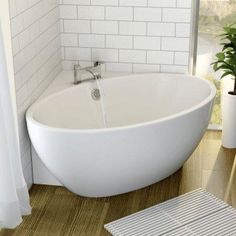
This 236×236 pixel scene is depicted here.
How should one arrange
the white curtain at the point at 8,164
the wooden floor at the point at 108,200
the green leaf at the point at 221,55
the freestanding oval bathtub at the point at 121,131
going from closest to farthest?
the white curtain at the point at 8,164
the freestanding oval bathtub at the point at 121,131
the wooden floor at the point at 108,200
the green leaf at the point at 221,55

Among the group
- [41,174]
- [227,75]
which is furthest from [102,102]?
[227,75]

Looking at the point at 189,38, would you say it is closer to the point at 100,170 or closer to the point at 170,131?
the point at 170,131

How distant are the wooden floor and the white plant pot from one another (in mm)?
129

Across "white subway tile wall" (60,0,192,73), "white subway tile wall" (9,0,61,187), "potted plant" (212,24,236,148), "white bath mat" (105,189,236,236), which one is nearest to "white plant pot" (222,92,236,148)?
"potted plant" (212,24,236,148)

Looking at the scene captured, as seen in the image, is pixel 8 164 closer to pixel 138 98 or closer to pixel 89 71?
pixel 89 71

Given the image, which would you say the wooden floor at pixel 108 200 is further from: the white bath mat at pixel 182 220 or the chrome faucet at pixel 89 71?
the chrome faucet at pixel 89 71

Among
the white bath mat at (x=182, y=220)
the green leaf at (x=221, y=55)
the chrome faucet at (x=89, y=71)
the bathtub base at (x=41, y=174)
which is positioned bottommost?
the white bath mat at (x=182, y=220)

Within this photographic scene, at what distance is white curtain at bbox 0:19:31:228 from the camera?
3.11 meters

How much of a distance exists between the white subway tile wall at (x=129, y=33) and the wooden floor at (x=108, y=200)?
2.70 feet

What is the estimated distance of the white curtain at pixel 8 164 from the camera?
10.2 ft

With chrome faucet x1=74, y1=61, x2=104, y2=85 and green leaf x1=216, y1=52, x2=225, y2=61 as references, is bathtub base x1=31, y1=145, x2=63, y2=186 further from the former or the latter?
green leaf x1=216, y1=52, x2=225, y2=61

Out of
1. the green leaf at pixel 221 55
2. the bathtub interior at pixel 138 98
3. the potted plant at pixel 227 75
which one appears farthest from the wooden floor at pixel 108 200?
the green leaf at pixel 221 55

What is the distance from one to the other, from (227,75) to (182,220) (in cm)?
153

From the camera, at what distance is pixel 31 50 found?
153 inches
